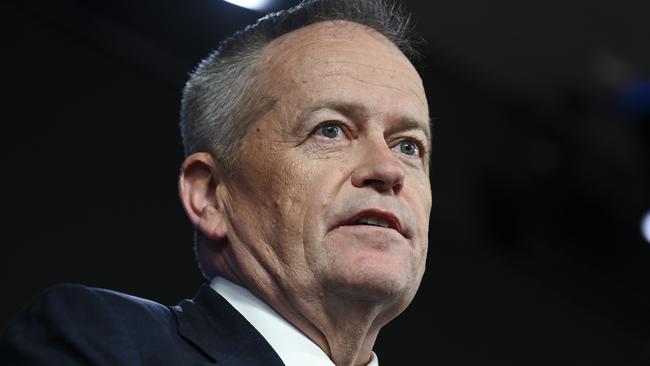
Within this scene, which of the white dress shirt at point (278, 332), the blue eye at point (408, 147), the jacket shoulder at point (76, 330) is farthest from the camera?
the blue eye at point (408, 147)

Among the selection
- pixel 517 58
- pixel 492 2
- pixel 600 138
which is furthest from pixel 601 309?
pixel 492 2

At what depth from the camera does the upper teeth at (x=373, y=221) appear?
2.20 metres

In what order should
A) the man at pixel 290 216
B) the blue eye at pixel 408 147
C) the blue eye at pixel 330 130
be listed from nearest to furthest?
the man at pixel 290 216, the blue eye at pixel 330 130, the blue eye at pixel 408 147

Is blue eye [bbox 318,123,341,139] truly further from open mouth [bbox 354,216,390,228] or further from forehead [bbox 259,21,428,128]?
open mouth [bbox 354,216,390,228]

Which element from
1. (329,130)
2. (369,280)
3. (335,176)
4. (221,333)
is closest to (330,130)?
(329,130)

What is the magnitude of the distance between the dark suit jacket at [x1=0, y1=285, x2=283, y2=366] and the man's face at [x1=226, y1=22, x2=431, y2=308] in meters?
0.15

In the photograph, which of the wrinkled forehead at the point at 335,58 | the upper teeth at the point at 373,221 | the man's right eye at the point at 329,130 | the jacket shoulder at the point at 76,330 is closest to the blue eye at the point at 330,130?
the man's right eye at the point at 329,130

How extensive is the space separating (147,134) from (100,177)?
9.5 inches

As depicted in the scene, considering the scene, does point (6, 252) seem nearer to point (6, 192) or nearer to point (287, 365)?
point (6, 192)

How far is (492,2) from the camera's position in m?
4.22

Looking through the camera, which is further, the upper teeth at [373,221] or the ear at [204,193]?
the ear at [204,193]

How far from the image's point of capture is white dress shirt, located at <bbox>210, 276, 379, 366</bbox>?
2.14 m

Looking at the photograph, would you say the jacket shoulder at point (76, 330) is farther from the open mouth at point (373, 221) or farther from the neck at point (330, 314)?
the open mouth at point (373, 221)

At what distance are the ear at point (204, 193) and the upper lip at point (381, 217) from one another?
0.31 metres
